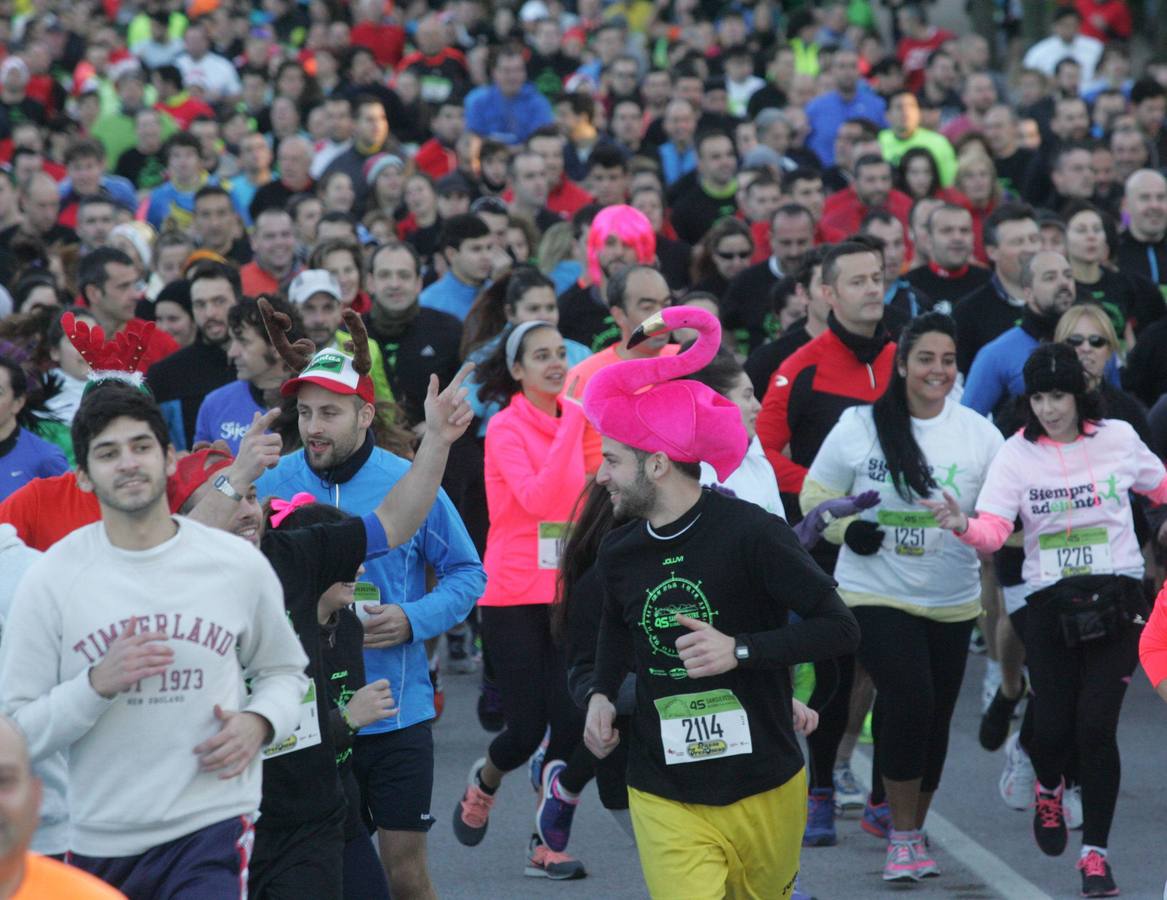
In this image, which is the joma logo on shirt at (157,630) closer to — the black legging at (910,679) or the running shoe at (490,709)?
the black legging at (910,679)

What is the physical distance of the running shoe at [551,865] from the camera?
7.33 metres

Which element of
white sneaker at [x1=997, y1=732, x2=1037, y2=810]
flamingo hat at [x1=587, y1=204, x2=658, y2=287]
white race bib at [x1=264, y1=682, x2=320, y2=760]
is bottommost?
white sneaker at [x1=997, y1=732, x2=1037, y2=810]

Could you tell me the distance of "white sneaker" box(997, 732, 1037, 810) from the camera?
779 centimetres

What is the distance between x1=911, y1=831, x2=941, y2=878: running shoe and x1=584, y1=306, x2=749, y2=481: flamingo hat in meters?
2.54

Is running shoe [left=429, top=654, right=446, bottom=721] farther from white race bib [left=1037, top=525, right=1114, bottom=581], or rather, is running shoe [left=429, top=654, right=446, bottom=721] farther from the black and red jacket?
white race bib [left=1037, top=525, right=1114, bottom=581]

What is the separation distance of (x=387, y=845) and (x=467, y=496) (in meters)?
4.41

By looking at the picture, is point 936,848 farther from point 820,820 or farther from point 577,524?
point 577,524

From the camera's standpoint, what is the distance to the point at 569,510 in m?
7.59

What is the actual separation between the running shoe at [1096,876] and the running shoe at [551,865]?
5.87 ft

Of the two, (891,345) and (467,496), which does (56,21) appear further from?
(891,345)

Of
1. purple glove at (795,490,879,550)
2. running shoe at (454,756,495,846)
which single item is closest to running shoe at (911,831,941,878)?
purple glove at (795,490,879,550)

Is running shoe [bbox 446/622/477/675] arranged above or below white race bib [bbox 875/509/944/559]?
below

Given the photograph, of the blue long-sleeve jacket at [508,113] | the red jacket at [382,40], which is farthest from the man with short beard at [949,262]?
the red jacket at [382,40]

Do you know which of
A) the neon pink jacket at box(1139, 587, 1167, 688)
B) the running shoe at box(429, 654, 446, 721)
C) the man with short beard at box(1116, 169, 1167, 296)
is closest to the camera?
the neon pink jacket at box(1139, 587, 1167, 688)
